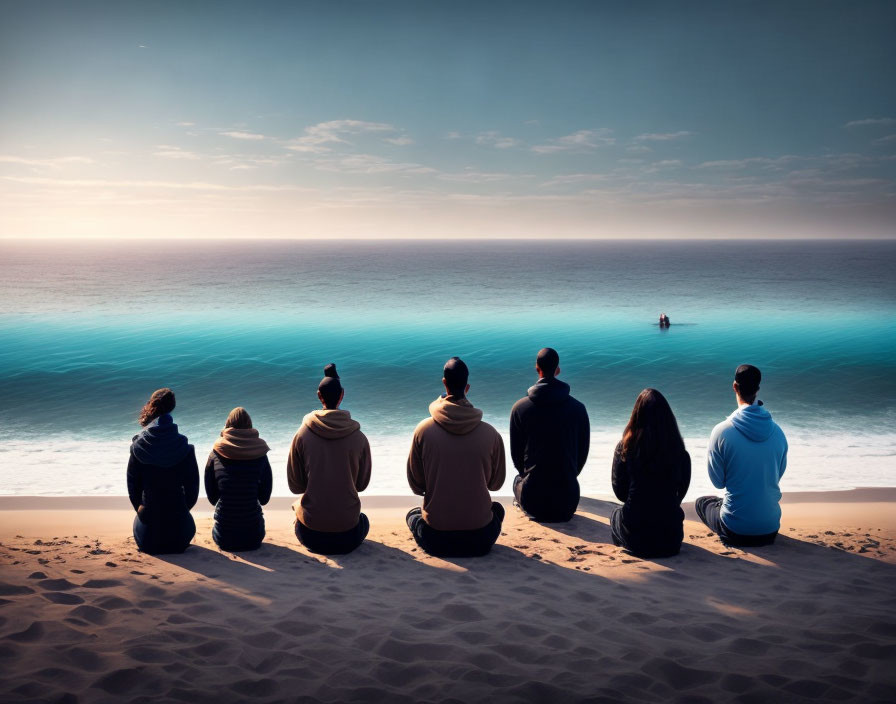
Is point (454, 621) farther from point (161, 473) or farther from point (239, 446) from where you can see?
point (161, 473)

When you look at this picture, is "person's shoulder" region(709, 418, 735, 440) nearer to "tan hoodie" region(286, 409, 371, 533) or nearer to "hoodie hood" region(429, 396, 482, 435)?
"hoodie hood" region(429, 396, 482, 435)

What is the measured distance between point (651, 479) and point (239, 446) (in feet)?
11.0

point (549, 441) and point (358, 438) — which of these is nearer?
point (358, 438)

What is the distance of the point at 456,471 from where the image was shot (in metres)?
4.89

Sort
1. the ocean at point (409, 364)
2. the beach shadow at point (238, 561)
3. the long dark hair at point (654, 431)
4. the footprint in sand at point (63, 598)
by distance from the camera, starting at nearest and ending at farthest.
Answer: the footprint in sand at point (63, 598) < the long dark hair at point (654, 431) < the beach shadow at point (238, 561) < the ocean at point (409, 364)

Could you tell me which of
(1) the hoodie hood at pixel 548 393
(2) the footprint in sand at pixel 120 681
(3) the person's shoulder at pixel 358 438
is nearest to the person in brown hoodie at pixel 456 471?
(3) the person's shoulder at pixel 358 438

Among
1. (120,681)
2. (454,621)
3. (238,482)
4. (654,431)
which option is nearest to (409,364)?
(238,482)

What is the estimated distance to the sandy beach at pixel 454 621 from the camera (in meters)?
3.25

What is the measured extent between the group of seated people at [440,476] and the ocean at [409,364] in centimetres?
371

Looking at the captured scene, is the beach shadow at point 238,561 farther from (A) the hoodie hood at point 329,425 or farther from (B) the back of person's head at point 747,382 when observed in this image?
(B) the back of person's head at point 747,382

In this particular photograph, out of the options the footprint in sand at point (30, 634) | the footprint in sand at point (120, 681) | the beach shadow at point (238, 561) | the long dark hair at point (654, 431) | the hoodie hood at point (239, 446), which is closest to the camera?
the footprint in sand at point (120, 681)

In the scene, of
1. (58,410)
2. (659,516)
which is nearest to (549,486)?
(659,516)

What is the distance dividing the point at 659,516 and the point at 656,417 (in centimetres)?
93

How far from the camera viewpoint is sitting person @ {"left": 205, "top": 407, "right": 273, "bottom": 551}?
5.01 m
